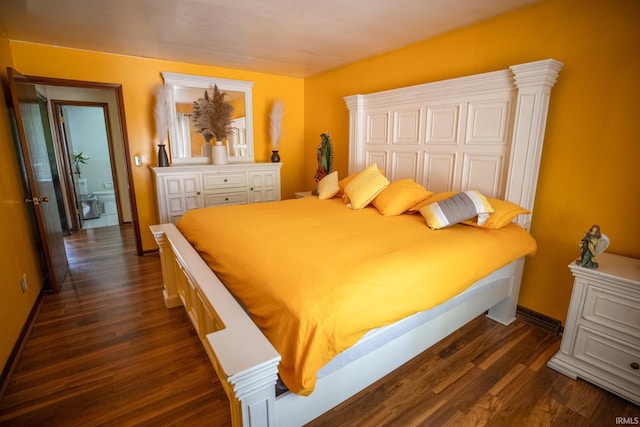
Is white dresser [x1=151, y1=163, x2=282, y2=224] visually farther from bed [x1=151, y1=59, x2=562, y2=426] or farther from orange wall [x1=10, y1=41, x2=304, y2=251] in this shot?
bed [x1=151, y1=59, x2=562, y2=426]

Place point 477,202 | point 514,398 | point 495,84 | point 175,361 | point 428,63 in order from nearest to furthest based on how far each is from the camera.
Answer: point 514,398, point 175,361, point 477,202, point 495,84, point 428,63

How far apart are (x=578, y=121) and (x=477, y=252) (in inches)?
48.0

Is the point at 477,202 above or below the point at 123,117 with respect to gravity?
below

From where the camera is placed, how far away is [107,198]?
6316 mm

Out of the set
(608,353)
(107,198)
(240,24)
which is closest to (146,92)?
(240,24)

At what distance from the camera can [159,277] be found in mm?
3203

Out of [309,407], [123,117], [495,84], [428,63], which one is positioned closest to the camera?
[309,407]

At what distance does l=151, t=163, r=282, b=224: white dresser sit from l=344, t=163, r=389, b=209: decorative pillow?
1.71 meters

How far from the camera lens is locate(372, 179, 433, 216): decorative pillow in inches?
99.3

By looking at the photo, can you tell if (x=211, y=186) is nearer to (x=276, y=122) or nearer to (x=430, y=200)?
(x=276, y=122)

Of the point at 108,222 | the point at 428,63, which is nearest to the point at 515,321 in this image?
the point at 428,63

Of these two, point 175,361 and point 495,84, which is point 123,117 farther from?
point 495,84

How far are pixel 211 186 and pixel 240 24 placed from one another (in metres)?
1.94
